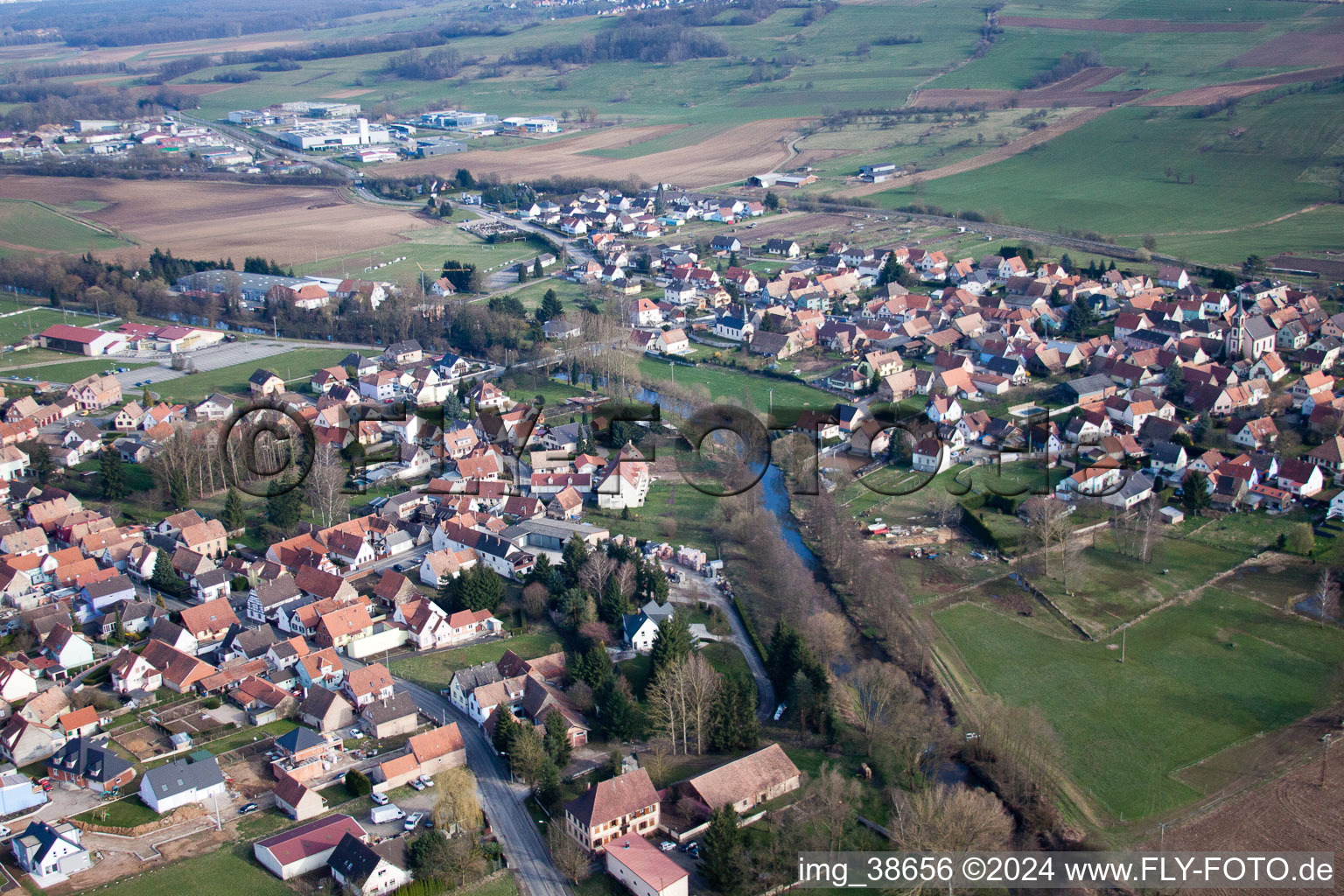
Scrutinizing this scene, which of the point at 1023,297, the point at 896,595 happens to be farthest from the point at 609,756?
the point at 1023,297

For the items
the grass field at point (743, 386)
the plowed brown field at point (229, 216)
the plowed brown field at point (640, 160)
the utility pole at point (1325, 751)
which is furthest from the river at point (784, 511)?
the plowed brown field at point (640, 160)

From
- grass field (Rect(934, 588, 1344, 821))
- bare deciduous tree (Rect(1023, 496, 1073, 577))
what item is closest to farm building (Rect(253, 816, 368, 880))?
grass field (Rect(934, 588, 1344, 821))

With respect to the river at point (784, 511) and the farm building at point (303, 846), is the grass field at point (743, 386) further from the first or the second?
the farm building at point (303, 846)

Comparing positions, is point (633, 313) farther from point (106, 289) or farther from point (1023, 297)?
point (106, 289)

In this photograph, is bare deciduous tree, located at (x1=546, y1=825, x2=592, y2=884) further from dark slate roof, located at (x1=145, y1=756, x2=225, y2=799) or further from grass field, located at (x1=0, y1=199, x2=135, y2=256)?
grass field, located at (x1=0, y1=199, x2=135, y2=256)

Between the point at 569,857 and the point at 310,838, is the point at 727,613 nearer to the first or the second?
the point at 569,857

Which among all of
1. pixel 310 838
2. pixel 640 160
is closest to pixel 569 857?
pixel 310 838
